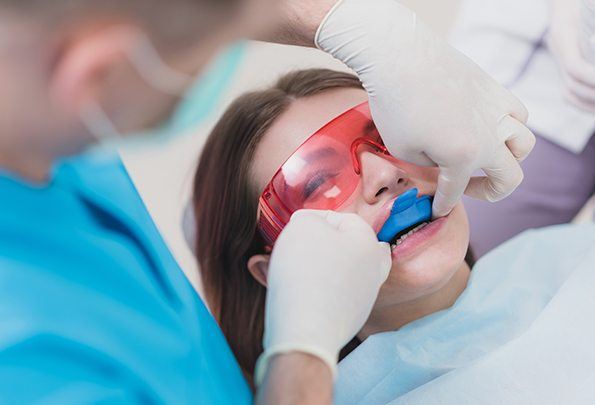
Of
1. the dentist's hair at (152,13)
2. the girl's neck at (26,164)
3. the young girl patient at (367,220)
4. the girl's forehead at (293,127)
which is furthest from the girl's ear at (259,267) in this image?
the dentist's hair at (152,13)

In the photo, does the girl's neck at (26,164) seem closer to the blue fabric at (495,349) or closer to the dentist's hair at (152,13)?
the dentist's hair at (152,13)

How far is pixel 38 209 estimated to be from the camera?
0.72 meters

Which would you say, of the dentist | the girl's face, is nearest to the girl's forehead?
the girl's face

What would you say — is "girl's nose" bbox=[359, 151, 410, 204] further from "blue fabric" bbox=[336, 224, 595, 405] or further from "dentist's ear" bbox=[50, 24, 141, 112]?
"dentist's ear" bbox=[50, 24, 141, 112]

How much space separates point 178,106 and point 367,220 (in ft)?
1.66

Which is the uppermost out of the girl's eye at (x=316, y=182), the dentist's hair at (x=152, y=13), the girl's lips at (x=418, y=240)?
the dentist's hair at (x=152, y=13)

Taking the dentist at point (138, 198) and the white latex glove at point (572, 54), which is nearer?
the dentist at point (138, 198)

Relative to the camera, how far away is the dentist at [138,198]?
56 cm

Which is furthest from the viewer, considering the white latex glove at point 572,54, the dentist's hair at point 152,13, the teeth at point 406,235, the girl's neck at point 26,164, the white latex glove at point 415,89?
the white latex glove at point 572,54

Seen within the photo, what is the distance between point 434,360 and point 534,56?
0.83m

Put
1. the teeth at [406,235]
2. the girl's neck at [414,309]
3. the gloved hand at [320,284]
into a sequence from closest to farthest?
1. the gloved hand at [320,284]
2. the teeth at [406,235]
3. the girl's neck at [414,309]

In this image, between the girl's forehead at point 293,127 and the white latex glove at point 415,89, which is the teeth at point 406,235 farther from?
the girl's forehead at point 293,127

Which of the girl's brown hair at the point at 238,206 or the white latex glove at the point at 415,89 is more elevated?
the white latex glove at the point at 415,89

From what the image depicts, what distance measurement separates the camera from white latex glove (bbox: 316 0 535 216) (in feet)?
3.32
